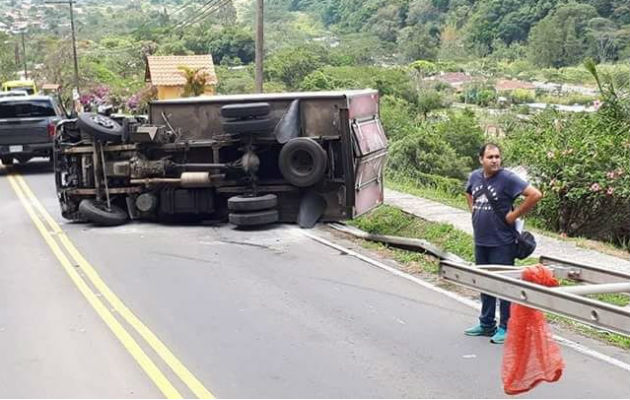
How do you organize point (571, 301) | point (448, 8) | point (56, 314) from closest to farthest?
1. point (571, 301)
2. point (56, 314)
3. point (448, 8)

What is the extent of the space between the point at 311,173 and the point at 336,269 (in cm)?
294

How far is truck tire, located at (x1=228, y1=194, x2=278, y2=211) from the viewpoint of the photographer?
13.7 metres

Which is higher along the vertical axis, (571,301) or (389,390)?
(571,301)

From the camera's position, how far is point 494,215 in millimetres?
7777

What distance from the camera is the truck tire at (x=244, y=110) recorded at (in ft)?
44.6

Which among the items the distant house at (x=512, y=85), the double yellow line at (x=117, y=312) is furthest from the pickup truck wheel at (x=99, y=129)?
the distant house at (x=512, y=85)

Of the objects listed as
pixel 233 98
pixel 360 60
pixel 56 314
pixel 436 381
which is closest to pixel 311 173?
pixel 233 98

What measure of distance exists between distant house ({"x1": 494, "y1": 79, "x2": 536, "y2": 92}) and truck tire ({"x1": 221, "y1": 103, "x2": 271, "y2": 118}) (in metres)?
46.8

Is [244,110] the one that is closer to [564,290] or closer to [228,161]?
[228,161]

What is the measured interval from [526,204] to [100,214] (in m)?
8.48

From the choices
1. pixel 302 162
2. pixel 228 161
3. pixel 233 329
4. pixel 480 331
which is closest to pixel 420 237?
pixel 302 162

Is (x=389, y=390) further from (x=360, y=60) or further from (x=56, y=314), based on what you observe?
(x=360, y=60)

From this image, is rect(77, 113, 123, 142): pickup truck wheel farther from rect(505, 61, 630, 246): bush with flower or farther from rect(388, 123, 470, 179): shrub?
rect(388, 123, 470, 179): shrub

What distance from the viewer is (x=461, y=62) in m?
75.4
